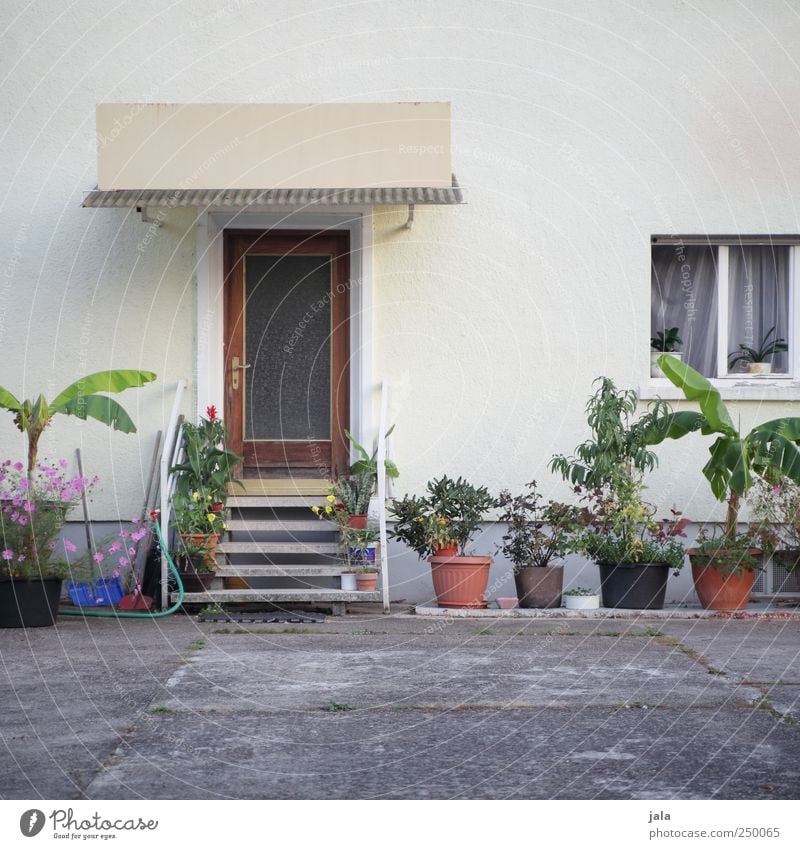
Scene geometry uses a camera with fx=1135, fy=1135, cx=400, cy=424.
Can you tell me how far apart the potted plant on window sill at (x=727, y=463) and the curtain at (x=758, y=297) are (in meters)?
1.39

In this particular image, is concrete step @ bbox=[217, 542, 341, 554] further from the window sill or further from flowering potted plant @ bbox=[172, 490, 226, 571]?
the window sill

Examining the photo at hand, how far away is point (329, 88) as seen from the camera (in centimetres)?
891

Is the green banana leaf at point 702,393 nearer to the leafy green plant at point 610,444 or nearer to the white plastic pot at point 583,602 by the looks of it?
the leafy green plant at point 610,444

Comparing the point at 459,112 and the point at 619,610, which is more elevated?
the point at 459,112

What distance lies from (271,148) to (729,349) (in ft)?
13.2

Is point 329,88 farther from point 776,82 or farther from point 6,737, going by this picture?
point 6,737

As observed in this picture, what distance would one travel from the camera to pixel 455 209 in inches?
351

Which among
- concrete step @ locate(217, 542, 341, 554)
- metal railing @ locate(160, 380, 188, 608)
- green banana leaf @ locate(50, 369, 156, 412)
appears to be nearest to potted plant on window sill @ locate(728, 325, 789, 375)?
concrete step @ locate(217, 542, 341, 554)

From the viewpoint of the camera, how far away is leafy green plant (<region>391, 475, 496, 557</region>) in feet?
26.5

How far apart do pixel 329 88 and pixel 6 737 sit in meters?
6.17

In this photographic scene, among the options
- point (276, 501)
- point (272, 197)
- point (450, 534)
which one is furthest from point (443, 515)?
point (272, 197)

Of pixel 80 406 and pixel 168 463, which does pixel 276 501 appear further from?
A: pixel 80 406

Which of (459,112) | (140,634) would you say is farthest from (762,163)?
(140,634)

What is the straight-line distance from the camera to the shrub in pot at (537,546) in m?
7.96
